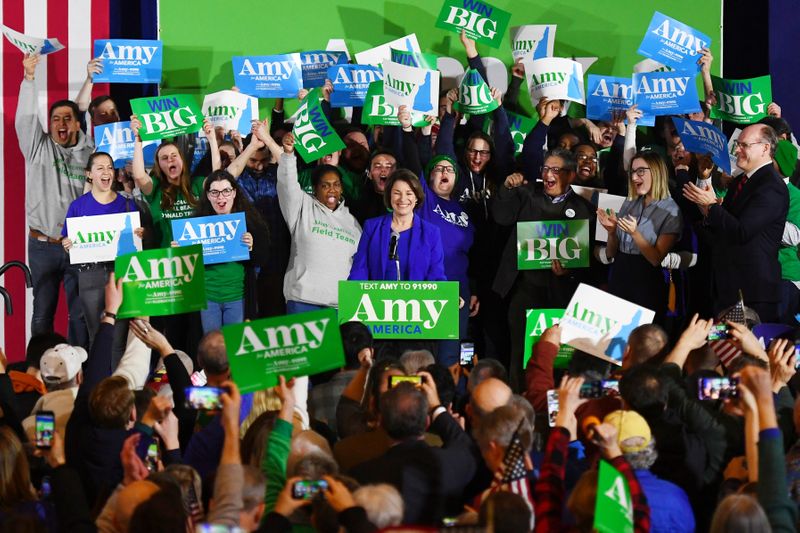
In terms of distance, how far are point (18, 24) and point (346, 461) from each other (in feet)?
21.2

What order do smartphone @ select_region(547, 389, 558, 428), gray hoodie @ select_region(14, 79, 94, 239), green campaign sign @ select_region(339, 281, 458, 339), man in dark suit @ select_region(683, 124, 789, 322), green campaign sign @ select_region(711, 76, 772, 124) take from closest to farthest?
smartphone @ select_region(547, 389, 558, 428), green campaign sign @ select_region(339, 281, 458, 339), man in dark suit @ select_region(683, 124, 789, 322), green campaign sign @ select_region(711, 76, 772, 124), gray hoodie @ select_region(14, 79, 94, 239)

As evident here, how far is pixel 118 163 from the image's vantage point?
28.7 feet

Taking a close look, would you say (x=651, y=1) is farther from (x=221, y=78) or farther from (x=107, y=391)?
(x=107, y=391)

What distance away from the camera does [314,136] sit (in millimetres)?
7984

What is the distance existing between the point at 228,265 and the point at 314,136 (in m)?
0.97

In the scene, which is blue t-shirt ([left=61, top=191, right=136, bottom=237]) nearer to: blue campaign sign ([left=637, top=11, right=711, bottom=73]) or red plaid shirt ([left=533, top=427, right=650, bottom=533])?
blue campaign sign ([left=637, top=11, right=711, bottom=73])

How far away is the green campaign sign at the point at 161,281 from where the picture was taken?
6.43m

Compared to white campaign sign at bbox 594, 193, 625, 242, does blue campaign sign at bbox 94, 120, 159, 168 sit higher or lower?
higher

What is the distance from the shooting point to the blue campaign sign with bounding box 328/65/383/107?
8953 millimetres

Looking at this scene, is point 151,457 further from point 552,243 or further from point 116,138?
point 116,138

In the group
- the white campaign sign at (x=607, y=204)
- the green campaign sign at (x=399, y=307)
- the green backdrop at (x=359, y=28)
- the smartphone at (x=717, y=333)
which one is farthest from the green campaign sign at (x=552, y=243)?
the green backdrop at (x=359, y=28)

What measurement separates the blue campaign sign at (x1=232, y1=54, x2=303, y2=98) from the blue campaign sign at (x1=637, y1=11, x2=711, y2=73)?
8.06 feet

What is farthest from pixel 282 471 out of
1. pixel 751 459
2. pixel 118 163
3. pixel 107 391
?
pixel 118 163

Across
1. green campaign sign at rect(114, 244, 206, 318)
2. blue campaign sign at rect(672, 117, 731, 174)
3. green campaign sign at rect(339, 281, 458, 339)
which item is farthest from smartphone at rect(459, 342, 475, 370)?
blue campaign sign at rect(672, 117, 731, 174)
